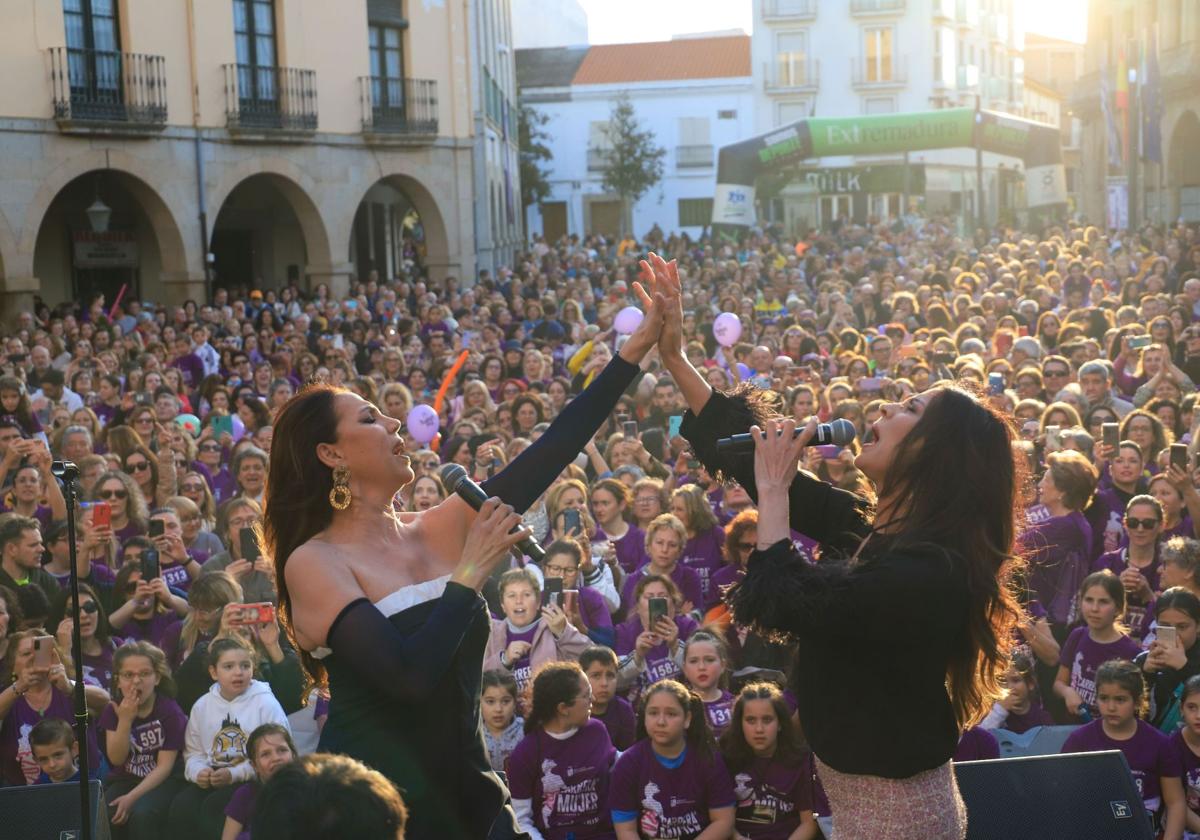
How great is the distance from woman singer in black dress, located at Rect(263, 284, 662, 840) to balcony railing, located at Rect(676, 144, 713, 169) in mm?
52612

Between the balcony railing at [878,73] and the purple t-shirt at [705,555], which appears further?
the balcony railing at [878,73]

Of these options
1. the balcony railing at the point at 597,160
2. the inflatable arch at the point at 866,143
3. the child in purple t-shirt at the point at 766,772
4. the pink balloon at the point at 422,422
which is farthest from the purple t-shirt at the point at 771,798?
the balcony railing at the point at 597,160

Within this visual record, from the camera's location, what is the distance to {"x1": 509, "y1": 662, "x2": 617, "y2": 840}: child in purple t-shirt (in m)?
5.89

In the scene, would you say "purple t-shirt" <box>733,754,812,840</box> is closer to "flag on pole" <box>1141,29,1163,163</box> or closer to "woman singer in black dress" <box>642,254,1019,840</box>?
"woman singer in black dress" <box>642,254,1019,840</box>

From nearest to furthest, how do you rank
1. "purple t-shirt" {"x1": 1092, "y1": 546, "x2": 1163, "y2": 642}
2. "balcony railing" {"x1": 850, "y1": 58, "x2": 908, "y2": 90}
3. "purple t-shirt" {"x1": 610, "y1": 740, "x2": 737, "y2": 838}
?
"purple t-shirt" {"x1": 610, "y1": 740, "x2": 737, "y2": 838}, "purple t-shirt" {"x1": 1092, "y1": 546, "x2": 1163, "y2": 642}, "balcony railing" {"x1": 850, "y1": 58, "x2": 908, "y2": 90}

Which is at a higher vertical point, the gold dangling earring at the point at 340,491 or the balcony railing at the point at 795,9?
the balcony railing at the point at 795,9

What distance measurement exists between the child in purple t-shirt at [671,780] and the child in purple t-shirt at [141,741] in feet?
6.82

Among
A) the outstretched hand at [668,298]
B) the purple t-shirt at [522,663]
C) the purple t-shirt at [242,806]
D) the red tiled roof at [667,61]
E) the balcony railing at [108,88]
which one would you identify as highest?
the red tiled roof at [667,61]

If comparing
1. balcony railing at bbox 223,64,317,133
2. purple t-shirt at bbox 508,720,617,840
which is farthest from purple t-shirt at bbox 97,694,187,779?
balcony railing at bbox 223,64,317,133

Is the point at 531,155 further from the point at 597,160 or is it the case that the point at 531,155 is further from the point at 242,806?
the point at 242,806

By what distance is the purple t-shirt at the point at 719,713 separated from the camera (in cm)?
610

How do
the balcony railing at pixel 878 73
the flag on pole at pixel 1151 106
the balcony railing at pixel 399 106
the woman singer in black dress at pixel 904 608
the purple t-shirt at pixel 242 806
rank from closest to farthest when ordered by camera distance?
1. the woman singer in black dress at pixel 904 608
2. the purple t-shirt at pixel 242 806
3. the balcony railing at pixel 399 106
4. the flag on pole at pixel 1151 106
5. the balcony railing at pixel 878 73

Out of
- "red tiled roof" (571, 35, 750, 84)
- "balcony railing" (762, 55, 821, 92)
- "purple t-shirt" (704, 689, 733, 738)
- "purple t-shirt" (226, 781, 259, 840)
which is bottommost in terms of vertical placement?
"purple t-shirt" (226, 781, 259, 840)

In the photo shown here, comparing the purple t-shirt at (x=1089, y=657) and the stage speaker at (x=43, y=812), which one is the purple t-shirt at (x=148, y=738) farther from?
the purple t-shirt at (x=1089, y=657)
